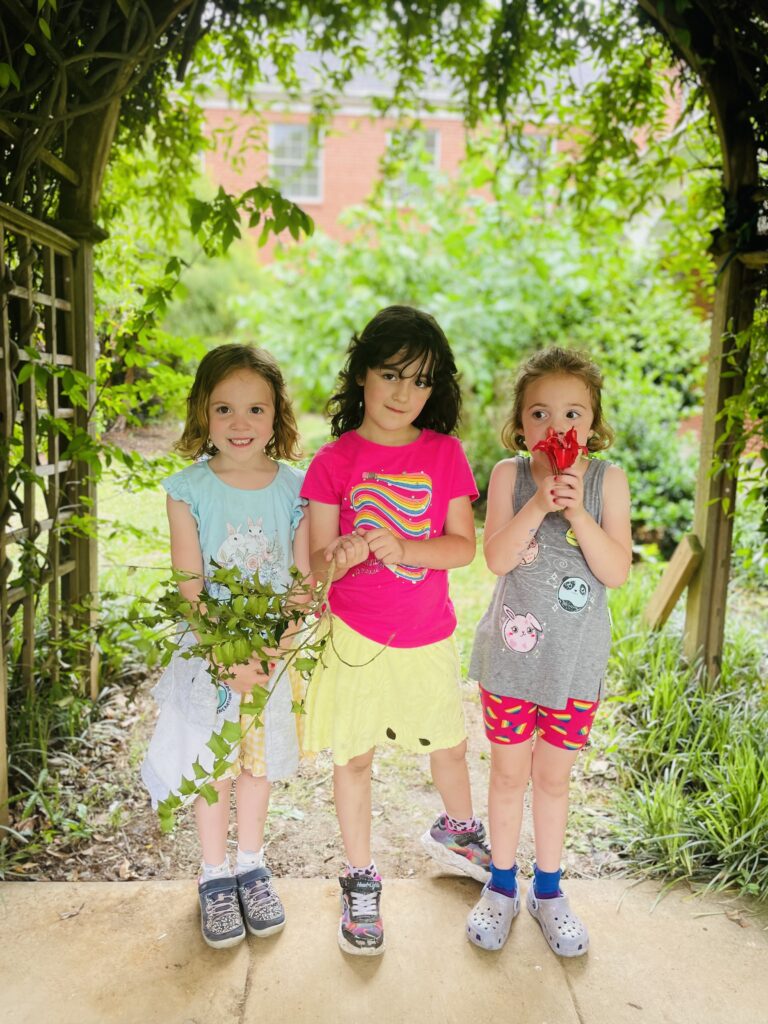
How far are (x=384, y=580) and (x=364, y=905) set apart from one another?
0.79 meters

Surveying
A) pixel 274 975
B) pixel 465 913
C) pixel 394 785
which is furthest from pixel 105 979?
pixel 394 785

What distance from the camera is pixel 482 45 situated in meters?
4.08

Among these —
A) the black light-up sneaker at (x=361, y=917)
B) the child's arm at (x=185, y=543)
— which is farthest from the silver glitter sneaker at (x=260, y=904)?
the child's arm at (x=185, y=543)

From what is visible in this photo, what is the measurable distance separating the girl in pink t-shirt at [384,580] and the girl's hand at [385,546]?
0.06 meters

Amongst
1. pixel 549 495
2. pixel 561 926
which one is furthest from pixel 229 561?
pixel 561 926

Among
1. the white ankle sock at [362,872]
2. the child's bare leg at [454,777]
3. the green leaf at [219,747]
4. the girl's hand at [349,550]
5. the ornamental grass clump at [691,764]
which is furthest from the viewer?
the ornamental grass clump at [691,764]

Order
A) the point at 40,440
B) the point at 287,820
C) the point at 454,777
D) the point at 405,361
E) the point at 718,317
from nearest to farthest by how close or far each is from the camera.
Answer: the point at 405,361
the point at 454,777
the point at 287,820
the point at 40,440
the point at 718,317

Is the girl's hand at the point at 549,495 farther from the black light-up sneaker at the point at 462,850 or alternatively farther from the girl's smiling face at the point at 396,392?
the black light-up sneaker at the point at 462,850

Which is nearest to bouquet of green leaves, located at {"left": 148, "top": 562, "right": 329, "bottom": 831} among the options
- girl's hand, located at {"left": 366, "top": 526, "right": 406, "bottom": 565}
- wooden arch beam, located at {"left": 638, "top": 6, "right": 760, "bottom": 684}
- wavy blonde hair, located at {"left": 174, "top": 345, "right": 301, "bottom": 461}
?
girl's hand, located at {"left": 366, "top": 526, "right": 406, "bottom": 565}

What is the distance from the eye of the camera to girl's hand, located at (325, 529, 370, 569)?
1720mm

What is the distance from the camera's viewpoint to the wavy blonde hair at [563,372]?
1.91 m

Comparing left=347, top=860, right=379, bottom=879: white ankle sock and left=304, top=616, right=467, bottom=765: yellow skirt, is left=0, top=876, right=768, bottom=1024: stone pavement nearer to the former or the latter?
left=347, top=860, right=379, bottom=879: white ankle sock

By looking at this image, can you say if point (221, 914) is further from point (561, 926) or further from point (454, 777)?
point (561, 926)

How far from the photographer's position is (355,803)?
195 cm
